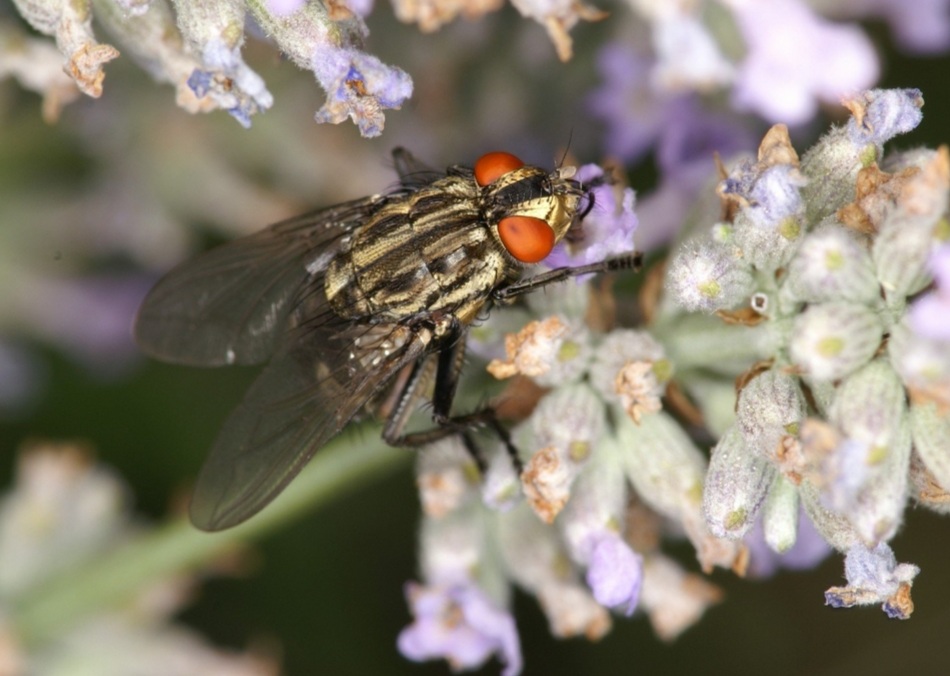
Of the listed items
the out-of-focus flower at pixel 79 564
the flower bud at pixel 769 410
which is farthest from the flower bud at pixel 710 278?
the out-of-focus flower at pixel 79 564

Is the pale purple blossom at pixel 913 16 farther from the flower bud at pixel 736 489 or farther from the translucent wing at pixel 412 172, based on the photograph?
the flower bud at pixel 736 489

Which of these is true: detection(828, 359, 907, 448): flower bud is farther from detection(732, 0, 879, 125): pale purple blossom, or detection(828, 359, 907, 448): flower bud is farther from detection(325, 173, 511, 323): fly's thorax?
detection(732, 0, 879, 125): pale purple blossom

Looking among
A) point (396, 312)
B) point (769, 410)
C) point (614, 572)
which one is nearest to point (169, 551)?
point (396, 312)

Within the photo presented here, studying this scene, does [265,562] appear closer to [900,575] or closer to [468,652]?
[468,652]

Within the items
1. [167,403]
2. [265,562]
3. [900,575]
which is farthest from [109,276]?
[900,575]

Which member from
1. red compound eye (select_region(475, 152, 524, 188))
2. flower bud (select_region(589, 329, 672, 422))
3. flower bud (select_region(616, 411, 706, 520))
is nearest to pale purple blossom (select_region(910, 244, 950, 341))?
flower bud (select_region(589, 329, 672, 422))
